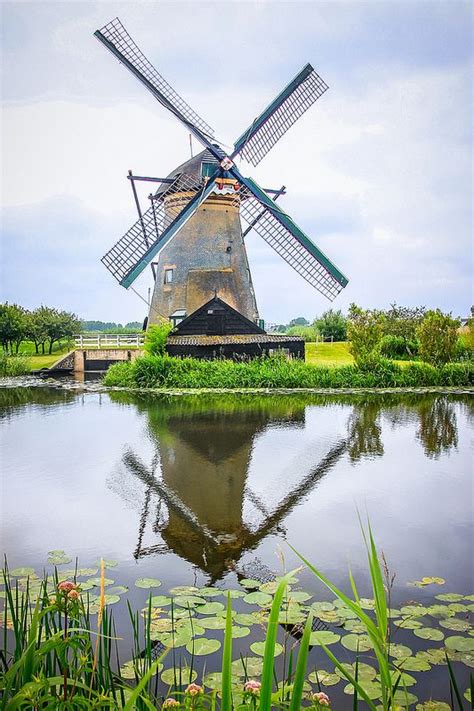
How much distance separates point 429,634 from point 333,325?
30769mm

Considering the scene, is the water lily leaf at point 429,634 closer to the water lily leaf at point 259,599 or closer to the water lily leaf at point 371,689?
the water lily leaf at point 371,689

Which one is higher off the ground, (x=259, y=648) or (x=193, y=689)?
(x=193, y=689)

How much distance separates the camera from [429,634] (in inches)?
157

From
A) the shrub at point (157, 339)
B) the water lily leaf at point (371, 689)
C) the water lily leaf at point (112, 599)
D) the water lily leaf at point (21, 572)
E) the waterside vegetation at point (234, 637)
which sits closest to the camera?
the waterside vegetation at point (234, 637)

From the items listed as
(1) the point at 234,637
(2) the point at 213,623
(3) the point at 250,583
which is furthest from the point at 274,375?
(1) the point at 234,637

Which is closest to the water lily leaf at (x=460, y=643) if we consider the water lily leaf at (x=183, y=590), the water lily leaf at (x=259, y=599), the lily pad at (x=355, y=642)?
the lily pad at (x=355, y=642)

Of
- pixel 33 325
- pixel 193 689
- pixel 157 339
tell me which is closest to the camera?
pixel 193 689

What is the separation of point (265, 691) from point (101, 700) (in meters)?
1.07

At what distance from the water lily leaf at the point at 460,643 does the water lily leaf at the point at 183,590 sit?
1.70m

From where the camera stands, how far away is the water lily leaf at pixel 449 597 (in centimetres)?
455

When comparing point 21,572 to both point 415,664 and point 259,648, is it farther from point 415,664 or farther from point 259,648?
point 415,664

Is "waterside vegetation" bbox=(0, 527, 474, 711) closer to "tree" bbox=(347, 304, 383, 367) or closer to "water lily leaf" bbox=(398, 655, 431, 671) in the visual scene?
"water lily leaf" bbox=(398, 655, 431, 671)

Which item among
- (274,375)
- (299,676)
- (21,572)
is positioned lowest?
(21,572)

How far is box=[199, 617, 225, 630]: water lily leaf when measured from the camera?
4.01m
